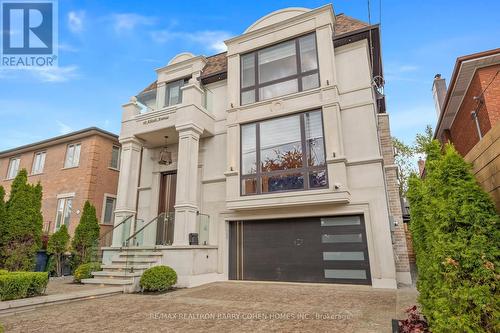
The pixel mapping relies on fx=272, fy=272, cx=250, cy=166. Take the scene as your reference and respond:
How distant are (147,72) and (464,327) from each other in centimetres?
1378

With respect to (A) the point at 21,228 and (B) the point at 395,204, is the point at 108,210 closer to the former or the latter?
(A) the point at 21,228

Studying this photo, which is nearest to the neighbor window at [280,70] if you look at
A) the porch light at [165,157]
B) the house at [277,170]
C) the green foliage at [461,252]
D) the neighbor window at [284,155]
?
the house at [277,170]

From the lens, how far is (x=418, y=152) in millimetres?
20875

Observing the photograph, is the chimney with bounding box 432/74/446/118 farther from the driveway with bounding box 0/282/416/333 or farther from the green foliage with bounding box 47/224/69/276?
the green foliage with bounding box 47/224/69/276

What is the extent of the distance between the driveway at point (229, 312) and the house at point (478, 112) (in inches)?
94.5

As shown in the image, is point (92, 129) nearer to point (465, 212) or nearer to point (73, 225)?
point (73, 225)

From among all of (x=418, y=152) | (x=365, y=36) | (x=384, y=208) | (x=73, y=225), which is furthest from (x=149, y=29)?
(x=418, y=152)

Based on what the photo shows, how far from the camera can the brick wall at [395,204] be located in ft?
25.8

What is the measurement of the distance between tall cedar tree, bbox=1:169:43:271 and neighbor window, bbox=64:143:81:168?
5.33 m

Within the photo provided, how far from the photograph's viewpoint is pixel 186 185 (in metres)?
8.80

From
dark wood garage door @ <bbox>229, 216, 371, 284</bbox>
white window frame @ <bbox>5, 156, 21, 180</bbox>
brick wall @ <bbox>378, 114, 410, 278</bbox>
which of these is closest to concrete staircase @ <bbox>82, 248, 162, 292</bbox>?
dark wood garage door @ <bbox>229, 216, 371, 284</bbox>

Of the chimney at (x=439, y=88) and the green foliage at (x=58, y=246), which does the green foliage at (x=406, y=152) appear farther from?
the green foliage at (x=58, y=246)

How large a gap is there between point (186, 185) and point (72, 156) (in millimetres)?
9596

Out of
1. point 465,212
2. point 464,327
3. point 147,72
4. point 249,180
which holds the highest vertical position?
point 147,72
